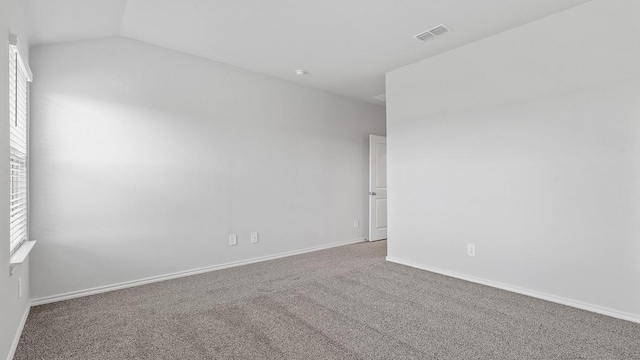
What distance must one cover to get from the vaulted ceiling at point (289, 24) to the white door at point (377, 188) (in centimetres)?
189

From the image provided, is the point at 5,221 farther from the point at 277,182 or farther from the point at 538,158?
the point at 538,158

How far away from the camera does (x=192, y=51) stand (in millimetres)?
3410

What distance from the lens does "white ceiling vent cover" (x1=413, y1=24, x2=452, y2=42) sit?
2.86 m

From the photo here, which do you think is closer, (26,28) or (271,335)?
(271,335)

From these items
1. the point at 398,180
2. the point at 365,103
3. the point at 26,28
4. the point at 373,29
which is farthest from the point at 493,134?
the point at 26,28

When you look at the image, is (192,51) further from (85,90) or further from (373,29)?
(373,29)

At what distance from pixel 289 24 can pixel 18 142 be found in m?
2.36

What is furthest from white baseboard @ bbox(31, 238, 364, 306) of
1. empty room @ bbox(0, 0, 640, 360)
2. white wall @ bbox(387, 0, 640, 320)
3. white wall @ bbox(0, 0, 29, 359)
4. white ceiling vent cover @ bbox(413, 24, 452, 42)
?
white ceiling vent cover @ bbox(413, 24, 452, 42)

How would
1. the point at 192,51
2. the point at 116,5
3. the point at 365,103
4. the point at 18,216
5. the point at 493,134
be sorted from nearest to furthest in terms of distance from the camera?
the point at 18,216
the point at 116,5
the point at 493,134
the point at 192,51
the point at 365,103

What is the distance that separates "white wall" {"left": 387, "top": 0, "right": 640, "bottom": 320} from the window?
368 centimetres

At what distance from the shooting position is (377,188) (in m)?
5.32

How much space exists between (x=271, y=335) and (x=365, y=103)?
14.2ft

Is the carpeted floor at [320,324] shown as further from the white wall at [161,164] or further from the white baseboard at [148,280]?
the white wall at [161,164]

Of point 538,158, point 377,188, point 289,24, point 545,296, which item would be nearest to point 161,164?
point 289,24
